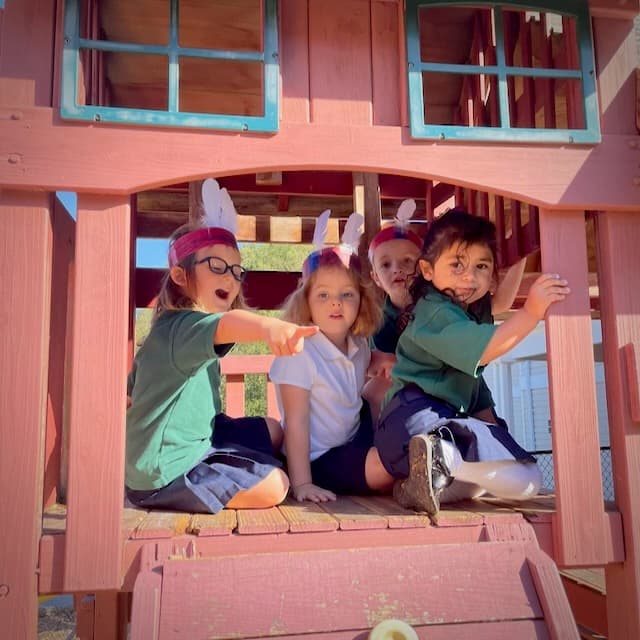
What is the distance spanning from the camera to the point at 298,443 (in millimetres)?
2893

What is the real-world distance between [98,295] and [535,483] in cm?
187

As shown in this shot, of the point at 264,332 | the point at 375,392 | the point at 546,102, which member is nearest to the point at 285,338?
the point at 264,332

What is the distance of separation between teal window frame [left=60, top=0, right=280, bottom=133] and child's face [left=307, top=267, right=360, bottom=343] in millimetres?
1088

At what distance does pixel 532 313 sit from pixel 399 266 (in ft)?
4.28

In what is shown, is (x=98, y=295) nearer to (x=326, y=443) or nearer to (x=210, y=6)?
(x=326, y=443)

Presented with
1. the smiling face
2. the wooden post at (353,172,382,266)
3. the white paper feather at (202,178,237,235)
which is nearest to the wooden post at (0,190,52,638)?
the smiling face

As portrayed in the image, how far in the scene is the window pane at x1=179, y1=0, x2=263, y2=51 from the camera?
11.0 ft

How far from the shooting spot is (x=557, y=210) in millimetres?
2475

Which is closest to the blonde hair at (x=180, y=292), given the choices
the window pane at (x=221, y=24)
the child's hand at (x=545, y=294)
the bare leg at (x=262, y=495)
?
the bare leg at (x=262, y=495)

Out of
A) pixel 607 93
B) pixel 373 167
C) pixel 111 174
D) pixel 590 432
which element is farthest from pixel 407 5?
pixel 590 432

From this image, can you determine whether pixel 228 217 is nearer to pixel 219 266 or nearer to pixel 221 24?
pixel 219 266

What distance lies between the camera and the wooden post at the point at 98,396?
204 cm

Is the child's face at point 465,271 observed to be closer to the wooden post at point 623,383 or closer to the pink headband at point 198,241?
the wooden post at point 623,383

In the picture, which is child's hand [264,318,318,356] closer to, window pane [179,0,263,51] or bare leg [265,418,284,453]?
bare leg [265,418,284,453]
